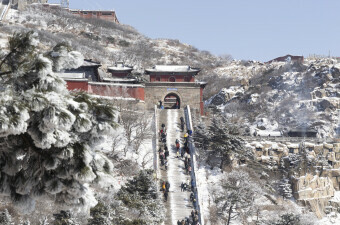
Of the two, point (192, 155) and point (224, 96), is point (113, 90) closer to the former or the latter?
point (192, 155)

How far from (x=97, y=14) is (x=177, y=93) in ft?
229

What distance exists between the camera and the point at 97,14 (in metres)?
111

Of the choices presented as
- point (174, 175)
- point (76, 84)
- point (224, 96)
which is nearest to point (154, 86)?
point (76, 84)

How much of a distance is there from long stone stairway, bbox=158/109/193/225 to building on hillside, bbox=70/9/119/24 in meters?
72.0

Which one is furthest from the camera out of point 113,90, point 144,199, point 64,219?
point 113,90

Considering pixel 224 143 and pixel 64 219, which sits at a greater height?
pixel 224 143

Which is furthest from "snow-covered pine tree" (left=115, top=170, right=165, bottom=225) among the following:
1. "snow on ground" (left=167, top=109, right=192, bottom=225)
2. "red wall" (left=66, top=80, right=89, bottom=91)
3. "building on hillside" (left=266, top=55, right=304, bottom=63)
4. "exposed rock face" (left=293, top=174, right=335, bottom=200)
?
"building on hillside" (left=266, top=55, right=304, bottom=63)

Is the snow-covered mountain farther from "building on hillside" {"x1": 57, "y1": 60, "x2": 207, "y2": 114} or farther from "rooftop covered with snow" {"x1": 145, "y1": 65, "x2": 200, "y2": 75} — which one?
"rooftop covered with snow" {"x1": 145, "y1": 65, "x2": 200, "y2": 75}

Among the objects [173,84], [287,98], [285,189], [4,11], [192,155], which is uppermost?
[4,11]

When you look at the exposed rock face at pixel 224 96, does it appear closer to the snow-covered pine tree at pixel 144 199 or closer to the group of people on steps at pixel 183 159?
the group of people on steps at pixel 183 159

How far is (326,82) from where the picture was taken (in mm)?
66688

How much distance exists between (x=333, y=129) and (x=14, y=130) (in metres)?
55.0

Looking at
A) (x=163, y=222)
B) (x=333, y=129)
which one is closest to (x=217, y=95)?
(x=333, y=129)

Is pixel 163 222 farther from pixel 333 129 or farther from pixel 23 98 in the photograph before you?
pixel 333 129
